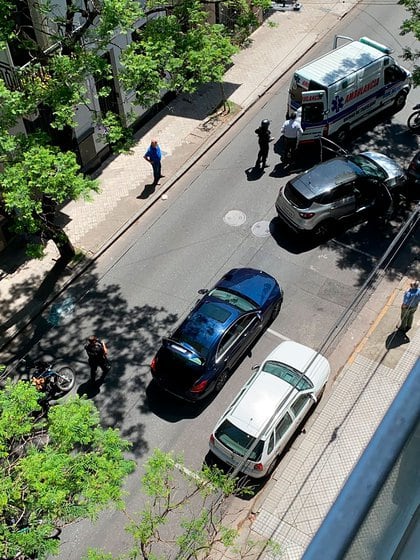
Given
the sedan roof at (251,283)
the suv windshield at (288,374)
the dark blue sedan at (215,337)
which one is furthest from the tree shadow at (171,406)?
the sedan roof at (251,283)

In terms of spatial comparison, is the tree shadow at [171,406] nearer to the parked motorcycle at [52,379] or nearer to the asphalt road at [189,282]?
the asphalt road at [189,282]

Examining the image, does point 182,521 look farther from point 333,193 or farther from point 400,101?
point 400,101

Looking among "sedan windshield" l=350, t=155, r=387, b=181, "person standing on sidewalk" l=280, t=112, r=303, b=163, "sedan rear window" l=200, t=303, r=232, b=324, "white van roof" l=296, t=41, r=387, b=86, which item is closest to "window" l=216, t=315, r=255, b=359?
"sedan rear window" l=200, t=303, r=232, b=324

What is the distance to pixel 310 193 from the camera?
17.8 meters

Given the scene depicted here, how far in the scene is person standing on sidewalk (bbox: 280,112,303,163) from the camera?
20703 millimetres

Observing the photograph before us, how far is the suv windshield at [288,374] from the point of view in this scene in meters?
13.8

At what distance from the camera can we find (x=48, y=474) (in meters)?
8.45

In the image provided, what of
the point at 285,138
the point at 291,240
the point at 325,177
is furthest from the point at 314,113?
the point at 291,240

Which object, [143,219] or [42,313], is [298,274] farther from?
[42,313]

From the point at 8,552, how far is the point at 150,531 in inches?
96.9

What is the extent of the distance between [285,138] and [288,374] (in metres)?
10.2

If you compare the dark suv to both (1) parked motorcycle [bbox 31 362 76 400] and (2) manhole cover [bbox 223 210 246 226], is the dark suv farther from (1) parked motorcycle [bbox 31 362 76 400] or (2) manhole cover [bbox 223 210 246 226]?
(1) parked motorcycle [bbox 31 362 76 400]

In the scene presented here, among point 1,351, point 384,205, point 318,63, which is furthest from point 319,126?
point 1,351

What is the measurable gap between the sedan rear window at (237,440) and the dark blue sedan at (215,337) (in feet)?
4.41
